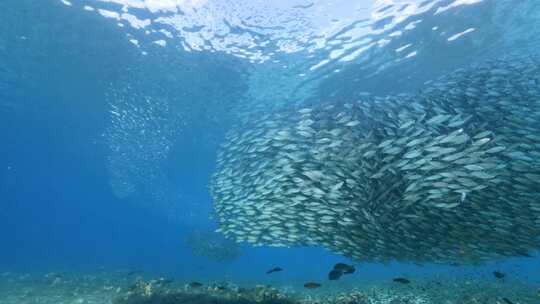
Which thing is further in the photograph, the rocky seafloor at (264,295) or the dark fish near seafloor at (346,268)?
the rocky seafloor at (264,295)

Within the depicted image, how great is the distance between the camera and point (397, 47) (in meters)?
21.7

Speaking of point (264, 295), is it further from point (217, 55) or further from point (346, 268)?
point (217, 55)

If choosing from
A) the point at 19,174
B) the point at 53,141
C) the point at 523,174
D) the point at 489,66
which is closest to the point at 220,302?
the point at 523,174

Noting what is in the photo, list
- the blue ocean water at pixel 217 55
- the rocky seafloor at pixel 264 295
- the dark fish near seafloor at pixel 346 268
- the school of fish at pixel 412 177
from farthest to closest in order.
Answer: the blue ocean water at pixel 217 55
the rocky seafloor at pixel 264 295
the dark fish near seafloor at pixel 346 268
the school of fish at pixel 412 177

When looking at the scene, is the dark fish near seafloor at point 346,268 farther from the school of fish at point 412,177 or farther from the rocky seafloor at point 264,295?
the rocky seafloor at point 264,295

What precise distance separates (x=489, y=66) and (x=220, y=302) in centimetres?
1296

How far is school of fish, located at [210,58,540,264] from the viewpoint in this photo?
31.4ft

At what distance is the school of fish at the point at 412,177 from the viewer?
31.4ft

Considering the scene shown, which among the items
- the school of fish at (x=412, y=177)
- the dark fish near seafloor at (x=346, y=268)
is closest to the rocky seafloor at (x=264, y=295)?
the school of fish at (x=412, y=177)

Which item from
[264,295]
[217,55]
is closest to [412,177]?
[264,295]

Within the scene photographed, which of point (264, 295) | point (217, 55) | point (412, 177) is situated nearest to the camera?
point (412, 177)

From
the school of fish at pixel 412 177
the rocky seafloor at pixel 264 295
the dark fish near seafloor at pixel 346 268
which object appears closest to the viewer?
the school of fish at pixel 412 177

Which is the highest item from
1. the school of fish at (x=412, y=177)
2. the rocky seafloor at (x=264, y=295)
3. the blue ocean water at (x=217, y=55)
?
the blue ocean water at (x=217, y=55)

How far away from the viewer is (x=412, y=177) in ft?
31.3
